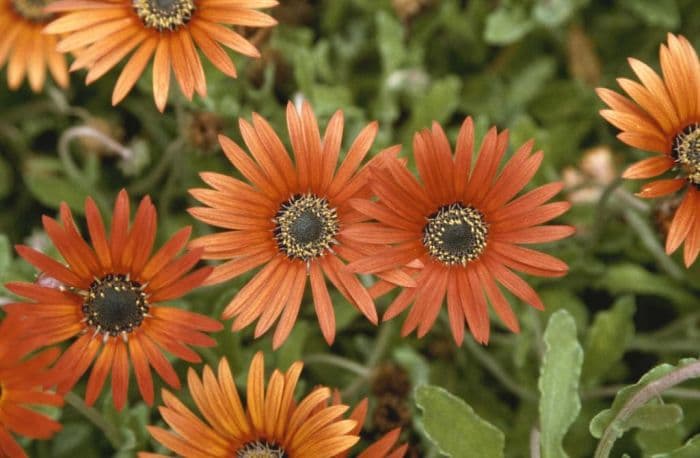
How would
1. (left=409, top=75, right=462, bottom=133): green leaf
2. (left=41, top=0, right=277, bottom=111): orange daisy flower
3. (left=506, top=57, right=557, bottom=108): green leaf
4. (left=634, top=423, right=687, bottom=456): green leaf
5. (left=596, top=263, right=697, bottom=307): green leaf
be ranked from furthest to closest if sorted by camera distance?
(left=506, top=57, right=557, bottom=108): green leaf → (left=409, top=75, right=462, bottom=133): green leaf → (left=596, top=263, right=697, bottom=307): green leaf → (left=634, top=423, right=687, bottom=456): green leaf → (left=41, top=0, right=277, bottom=111): orange daisy flower

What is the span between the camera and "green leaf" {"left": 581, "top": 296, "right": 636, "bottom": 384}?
260cm

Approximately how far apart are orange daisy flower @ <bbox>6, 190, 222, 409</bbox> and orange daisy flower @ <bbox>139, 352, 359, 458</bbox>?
0.08 m

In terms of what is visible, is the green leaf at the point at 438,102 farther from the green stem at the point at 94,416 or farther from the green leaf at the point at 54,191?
the green stem at the point at 94,416

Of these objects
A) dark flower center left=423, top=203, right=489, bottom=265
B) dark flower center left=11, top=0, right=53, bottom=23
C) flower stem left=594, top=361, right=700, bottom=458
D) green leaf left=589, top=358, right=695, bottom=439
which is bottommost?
flower stem left=594, top=361, right=700, bottom=458

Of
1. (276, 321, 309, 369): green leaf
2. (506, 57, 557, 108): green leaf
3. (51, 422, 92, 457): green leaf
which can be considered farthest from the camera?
(506, 57, 557, 108): green leaf

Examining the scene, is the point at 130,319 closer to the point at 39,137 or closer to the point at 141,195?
the point at 141,195

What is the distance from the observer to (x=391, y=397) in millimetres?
2566

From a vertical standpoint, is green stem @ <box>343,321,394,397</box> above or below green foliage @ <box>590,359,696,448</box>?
above

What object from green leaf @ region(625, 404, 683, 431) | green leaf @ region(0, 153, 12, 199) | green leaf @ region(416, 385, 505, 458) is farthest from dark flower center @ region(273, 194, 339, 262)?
green leaf @ region(0, 153, 12, 199)

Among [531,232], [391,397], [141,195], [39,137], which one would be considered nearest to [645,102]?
[531,232]

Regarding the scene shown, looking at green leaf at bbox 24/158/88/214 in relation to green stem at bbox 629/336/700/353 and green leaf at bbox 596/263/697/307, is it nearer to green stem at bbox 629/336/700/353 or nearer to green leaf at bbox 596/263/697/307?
green leaf at bbox 596/263/697/307

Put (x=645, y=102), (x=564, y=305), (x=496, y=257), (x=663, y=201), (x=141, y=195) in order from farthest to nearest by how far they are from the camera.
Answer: (x=141, y=195) < (x=564, y=305) < (x=663, y=201) < (x=496, y=257) < (x=645, y=102)

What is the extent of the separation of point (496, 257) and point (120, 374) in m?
0.91

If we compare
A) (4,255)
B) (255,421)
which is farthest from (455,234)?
(4,255)
